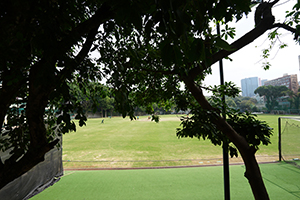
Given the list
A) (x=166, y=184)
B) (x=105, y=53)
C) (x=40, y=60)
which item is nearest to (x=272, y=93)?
(x=166, y=184)

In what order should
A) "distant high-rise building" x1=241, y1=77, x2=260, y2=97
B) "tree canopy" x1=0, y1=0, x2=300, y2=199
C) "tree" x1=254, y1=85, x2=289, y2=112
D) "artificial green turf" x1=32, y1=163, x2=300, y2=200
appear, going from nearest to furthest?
"tree canopy" x1=0, y1=0, x2=300, y2=199, "artificial green turf" x1=32, y1=163, x2=300, y2=200, "tree" x1=254, y1=85, x2=289, y2=112, "distant high-rise building" x1=241, y1=77, x2=260, y2=97

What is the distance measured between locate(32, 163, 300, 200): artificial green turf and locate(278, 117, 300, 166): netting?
44.1 inches

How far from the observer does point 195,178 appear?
15.3 ft

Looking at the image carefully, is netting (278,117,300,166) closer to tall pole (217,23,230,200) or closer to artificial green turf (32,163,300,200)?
artificial green turf (32,163,300,200)

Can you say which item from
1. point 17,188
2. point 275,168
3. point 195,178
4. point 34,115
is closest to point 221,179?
point 195,178

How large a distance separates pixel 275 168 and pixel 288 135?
6.72 feet

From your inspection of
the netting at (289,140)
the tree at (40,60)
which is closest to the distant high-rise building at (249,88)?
the netting at (289,140)

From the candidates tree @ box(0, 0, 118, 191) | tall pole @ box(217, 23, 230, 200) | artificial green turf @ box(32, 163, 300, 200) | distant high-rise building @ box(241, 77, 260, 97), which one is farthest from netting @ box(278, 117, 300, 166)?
distant high-rise building @ box(241, 77, 260, 97)

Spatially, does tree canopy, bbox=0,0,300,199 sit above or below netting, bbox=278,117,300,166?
above

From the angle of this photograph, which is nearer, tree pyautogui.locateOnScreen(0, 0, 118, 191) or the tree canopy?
the tree canopy

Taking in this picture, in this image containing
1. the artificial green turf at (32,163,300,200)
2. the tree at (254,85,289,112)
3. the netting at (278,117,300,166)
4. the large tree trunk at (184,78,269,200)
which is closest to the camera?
the large tree trunk at (184,78,269,200)

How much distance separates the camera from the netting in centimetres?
620

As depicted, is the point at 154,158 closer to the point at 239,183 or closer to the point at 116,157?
the point at 116,157

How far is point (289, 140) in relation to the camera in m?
6.50
